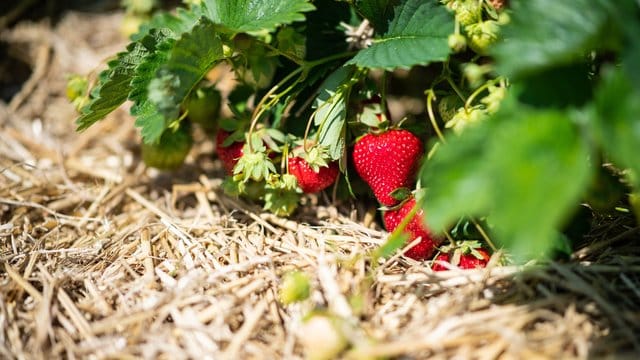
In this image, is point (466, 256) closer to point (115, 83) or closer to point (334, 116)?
point (334, 116)

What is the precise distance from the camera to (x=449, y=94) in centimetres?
140

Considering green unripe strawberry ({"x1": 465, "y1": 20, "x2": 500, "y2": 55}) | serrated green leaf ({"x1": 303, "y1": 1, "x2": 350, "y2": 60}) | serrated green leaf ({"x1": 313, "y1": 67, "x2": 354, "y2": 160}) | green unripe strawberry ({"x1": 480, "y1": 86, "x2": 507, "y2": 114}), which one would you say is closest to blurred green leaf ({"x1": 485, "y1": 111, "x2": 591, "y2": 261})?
green unripe strawberry ({"x1": 480, "y1": 86, "x2": 507, "y2": 114})

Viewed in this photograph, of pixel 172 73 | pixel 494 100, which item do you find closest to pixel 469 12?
pixel 494 100

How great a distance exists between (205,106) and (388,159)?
0.69 m

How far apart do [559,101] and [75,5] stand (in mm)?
2188

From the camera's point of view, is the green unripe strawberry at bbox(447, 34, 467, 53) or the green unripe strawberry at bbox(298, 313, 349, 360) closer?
the green unripe strawberry at bbox(298, 313, 349, 360)

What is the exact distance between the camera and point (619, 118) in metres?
0.90

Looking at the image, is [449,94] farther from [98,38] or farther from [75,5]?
[75,5]

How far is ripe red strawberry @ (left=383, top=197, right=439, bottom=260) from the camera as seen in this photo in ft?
4.45

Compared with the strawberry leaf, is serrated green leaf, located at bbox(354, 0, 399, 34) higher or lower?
higher

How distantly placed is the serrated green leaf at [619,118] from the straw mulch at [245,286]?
1.08 ft

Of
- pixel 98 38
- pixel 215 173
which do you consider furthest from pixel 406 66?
pixel 98 38

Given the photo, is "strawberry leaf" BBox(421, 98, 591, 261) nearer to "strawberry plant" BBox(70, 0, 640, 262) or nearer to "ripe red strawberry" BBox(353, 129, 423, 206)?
"strawberry plant" BBox(70, 0, 640, 262)

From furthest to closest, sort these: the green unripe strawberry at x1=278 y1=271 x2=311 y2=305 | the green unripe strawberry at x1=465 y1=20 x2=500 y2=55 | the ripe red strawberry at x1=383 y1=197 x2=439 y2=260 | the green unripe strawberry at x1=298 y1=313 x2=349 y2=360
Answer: the ripe red strawberry at x1=383 y1=197 x2=439 y2=260 < the green unripe strawberry at x1=465 y1=20 x2=500 y2=55 < the green unripe strawberry at x1=278 y1=271 x2=311 y2=305 < the green unripe strawberry at x1=298 y1=313 x2=349 y2=360
